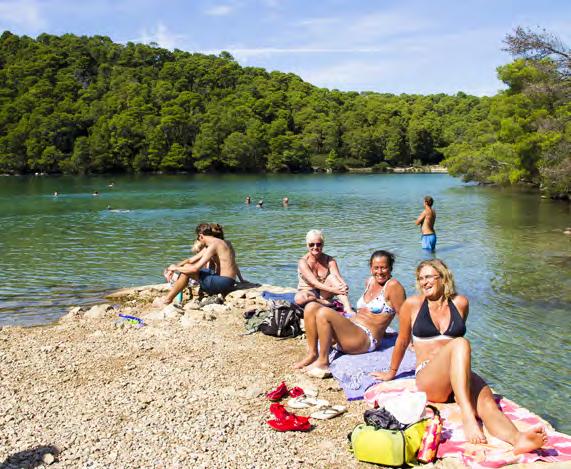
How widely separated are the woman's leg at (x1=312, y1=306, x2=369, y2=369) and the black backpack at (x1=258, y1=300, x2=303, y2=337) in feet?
4.65

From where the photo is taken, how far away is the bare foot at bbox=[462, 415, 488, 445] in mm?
4746

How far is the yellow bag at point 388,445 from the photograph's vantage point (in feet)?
15.4

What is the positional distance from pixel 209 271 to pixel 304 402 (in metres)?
5.52

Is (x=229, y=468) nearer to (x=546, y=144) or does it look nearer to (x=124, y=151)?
(x=546, y=144)

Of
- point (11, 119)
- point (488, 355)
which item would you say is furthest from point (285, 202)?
point (11, 119)

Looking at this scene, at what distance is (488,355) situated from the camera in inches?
332

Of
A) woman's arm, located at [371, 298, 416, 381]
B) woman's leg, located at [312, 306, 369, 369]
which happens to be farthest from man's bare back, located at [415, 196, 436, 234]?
woman's arm, located at [371, 298, 416, 381]

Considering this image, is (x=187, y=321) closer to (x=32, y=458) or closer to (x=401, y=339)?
(x=401, y=339)

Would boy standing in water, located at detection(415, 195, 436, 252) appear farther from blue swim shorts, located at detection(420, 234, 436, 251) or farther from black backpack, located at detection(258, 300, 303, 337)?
black backpack, located at detection(258, 300, 303, 337)

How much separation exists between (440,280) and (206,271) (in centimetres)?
623

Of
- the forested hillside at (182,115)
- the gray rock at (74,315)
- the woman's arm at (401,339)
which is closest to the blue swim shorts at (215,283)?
the gray rock at (74,315)

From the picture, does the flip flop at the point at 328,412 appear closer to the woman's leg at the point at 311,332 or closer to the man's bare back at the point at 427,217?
the woman's leg at the point at 311,332

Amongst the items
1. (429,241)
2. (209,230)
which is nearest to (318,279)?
(209,230)

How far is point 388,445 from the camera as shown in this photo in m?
4.68
